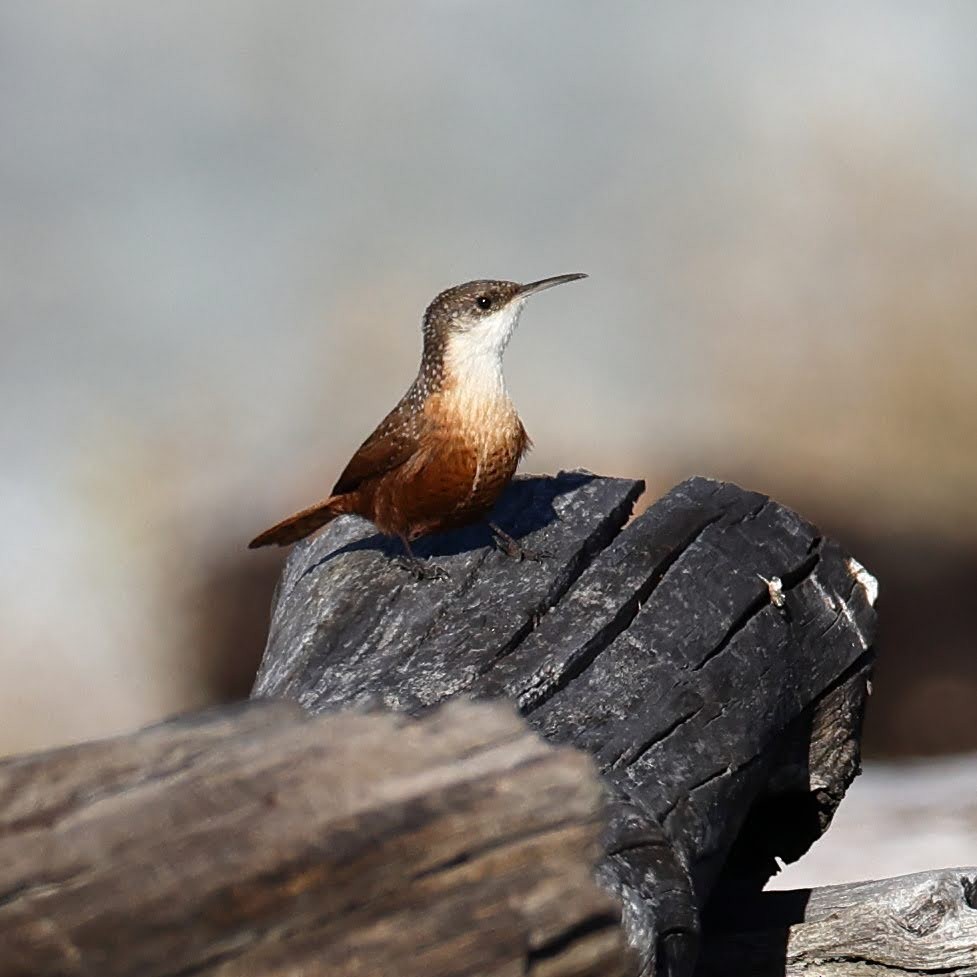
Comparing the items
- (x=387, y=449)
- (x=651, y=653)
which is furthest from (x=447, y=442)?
(x=651, y=653)

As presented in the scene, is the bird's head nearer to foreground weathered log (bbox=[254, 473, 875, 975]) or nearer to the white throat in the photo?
the white throat

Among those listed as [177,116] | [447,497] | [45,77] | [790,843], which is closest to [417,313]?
[177,116]

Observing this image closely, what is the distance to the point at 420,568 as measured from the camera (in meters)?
4.50

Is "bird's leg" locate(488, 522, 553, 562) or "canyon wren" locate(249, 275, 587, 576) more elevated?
"canyon wren" locate(249, 275, 587, 576)

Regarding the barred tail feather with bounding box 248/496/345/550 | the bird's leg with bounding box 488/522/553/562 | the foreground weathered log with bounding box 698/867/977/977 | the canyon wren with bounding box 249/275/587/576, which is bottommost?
the foreground weathered log with bounding box 698/867/977/977

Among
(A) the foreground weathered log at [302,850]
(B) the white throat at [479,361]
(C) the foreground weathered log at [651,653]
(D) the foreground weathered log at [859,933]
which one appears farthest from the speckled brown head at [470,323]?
(A) the foreground weathered log at [302,850]

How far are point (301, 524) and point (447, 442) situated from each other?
57 centimetres

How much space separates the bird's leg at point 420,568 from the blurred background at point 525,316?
100 inches

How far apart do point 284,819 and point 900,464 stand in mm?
5478

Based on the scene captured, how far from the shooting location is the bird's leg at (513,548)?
171 inches

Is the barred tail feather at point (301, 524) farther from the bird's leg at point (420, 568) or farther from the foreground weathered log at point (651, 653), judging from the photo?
the bird's leg at point (420, 568)

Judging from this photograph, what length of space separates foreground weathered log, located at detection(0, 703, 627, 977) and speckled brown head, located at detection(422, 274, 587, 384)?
264 centimetres

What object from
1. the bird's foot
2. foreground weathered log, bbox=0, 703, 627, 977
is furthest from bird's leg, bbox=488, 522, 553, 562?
foreground weathered log, bbox=0, 703, 627, 977

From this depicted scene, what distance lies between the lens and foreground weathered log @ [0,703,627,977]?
214 cm
